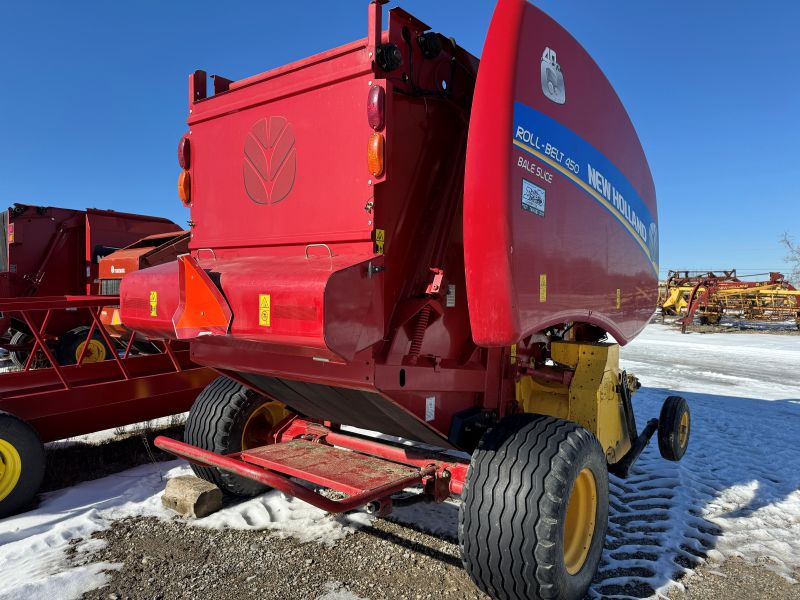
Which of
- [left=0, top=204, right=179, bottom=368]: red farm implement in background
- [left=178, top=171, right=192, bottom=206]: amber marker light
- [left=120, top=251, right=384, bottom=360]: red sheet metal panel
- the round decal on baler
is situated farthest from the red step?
[left=0, top=204, right=179, bottom=368]: red farm implement in background

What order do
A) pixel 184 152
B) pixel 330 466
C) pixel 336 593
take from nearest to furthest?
pixel 336 593 < pixel 330 466 < pixel 184 152

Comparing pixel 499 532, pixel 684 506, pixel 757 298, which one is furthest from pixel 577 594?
pixel 757 298

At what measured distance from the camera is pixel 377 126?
104 inches

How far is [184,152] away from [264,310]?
165cm

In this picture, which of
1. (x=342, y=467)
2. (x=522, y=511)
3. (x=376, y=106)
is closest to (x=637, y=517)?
(x=522, y=511)

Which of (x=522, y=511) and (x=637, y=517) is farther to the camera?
(x=637, y=517)

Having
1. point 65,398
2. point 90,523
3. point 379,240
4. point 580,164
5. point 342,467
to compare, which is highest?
point 580,164

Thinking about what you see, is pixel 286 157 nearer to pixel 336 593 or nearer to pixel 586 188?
pixel 586 188

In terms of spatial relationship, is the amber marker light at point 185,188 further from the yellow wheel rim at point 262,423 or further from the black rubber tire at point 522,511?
the black rubber tire at point 522,511

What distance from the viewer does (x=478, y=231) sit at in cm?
254

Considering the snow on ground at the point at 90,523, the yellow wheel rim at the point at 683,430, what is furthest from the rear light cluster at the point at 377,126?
the yellow wheel rim at the point at 683,430

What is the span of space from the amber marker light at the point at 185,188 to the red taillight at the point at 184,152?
0.19 ft

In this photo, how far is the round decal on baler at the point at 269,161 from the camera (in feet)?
10.0

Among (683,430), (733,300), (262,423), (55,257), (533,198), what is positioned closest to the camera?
(533,198)
